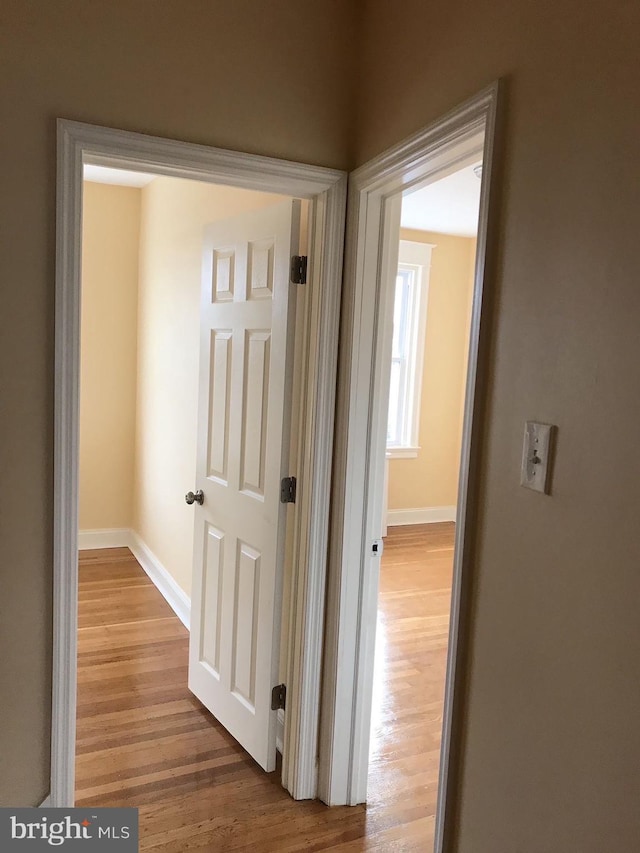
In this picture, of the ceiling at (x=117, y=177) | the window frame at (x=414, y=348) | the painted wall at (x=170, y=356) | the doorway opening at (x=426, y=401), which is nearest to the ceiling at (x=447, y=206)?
the doorway opening at (x=426, y=401)

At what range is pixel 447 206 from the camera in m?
4.87

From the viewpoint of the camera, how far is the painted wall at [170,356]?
11.7 ft

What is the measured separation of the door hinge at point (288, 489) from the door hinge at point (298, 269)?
25.9 inches

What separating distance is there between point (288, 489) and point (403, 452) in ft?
13.2

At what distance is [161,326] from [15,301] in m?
2.56

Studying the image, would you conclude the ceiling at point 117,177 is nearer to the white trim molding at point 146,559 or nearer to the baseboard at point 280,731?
the white trim molding at point 146,559

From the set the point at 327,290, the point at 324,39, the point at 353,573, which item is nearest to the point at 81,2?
the point at 324,39

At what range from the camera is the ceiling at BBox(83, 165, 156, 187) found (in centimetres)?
430

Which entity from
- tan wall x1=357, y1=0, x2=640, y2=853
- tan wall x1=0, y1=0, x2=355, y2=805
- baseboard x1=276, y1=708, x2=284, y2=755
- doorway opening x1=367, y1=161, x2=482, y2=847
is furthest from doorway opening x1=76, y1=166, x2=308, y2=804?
doorway opening x1=367, y1=161, x2=482, y2=847

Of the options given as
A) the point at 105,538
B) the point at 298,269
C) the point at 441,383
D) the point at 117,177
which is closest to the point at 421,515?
the point at 441,383

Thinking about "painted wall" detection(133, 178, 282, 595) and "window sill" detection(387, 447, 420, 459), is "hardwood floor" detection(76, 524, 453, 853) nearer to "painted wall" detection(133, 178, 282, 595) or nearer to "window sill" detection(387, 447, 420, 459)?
"painted wall" detection(133, 178, 282, 595)

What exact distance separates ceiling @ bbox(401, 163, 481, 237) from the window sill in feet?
6.48

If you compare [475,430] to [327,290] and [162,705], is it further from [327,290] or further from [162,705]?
[162,705]

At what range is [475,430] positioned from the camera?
4.74 feet
